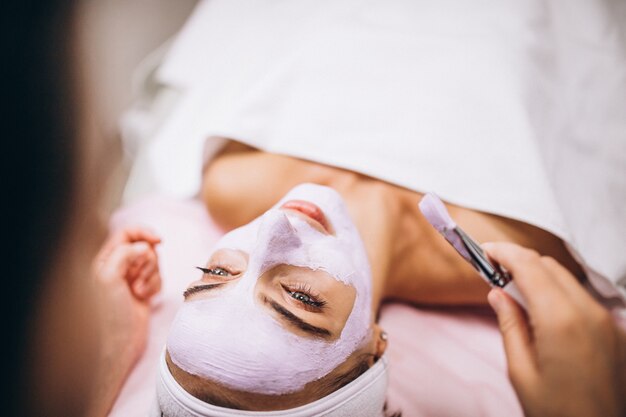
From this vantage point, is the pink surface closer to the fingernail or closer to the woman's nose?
the fingernail

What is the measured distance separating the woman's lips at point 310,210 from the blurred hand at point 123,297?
287mm

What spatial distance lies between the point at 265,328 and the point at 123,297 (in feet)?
1.18

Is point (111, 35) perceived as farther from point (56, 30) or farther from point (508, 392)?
point (508, 392)

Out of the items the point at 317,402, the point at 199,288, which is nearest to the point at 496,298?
the point at 317,402

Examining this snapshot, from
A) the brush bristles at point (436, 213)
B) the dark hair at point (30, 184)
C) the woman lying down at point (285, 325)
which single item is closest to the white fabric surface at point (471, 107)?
the woman lying down at point (285, 325)

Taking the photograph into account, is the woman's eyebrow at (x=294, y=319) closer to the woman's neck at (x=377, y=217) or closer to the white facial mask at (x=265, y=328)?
the white facial mask at (x=265, y=328)

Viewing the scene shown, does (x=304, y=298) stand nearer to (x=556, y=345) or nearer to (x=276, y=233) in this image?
(x=276, y=233)

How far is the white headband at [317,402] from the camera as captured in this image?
515 mm

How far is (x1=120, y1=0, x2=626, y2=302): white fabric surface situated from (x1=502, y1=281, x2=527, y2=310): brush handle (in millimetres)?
199

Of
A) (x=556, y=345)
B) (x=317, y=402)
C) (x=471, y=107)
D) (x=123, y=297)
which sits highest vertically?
(x=471, y=107)

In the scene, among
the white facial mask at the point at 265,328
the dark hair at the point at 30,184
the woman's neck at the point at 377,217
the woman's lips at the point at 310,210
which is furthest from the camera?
the woman's neck at the point at 377,217

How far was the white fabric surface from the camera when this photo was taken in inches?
30.9

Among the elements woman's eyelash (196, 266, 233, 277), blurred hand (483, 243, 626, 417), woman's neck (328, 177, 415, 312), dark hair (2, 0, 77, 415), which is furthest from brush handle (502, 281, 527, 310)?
dark hair (2, 0, 77, 415)

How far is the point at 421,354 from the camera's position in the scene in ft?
2.56
